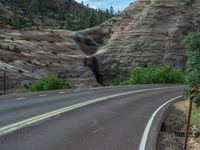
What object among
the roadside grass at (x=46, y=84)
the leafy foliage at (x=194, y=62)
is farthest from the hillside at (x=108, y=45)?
the leafy foliage at (x=194, y=62)

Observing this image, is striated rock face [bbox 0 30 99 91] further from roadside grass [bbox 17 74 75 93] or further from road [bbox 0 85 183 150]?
road [bbox 0 85 183 150]

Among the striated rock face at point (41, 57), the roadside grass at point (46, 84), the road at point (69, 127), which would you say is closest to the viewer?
the road at point (69, 127)

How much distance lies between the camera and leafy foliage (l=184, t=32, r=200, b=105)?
74.2 feet

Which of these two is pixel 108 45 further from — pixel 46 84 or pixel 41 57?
pixel 46 84

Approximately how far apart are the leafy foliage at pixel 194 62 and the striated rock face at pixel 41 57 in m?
18.5

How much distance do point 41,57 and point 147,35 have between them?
21.9m

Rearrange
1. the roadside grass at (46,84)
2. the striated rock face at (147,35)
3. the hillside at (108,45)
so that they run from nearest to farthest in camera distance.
Result: the roadside grass at (46,84)
the hillside at (108,45)
the striated rock face at (147,35)

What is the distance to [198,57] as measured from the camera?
2323 centimetres

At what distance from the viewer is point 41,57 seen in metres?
51.8

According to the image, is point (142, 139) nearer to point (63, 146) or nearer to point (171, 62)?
point (63, 146)

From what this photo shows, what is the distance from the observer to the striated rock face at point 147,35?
64.6 m

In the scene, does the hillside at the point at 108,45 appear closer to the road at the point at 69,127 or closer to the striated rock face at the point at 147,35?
the striated rock face at the point at 147,35

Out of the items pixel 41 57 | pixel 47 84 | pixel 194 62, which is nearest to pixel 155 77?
pixel 41 57

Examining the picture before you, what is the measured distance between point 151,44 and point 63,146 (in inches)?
2266
